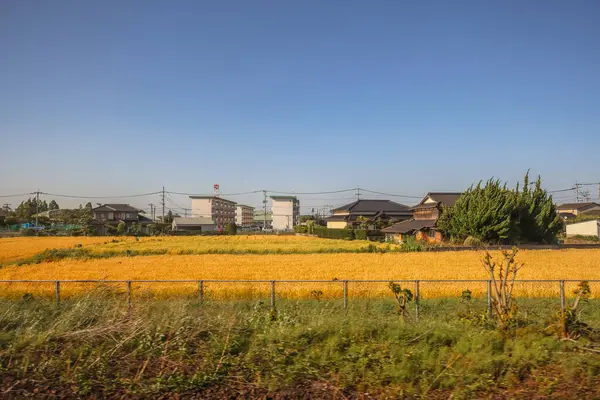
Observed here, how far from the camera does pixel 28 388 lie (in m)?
4.16

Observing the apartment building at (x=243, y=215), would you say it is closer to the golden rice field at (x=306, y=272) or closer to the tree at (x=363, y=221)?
the tree at (x=363, y=221)

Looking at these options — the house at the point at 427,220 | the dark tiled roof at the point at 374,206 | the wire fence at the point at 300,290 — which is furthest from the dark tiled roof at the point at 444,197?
the wire fence at the point at 300,290

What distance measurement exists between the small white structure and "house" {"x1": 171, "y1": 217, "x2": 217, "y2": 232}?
222 feet

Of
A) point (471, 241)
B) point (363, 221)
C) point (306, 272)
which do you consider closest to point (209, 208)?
point (363, 221)

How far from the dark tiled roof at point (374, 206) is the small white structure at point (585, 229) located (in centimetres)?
2564

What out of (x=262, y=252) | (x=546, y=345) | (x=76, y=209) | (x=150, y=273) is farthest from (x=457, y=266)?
(x=76, y=209)

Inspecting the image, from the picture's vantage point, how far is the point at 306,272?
2162 centimetres

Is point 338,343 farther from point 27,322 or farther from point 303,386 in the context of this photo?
point 27,322

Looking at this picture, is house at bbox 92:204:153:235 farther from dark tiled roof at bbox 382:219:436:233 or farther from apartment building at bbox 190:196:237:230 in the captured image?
dark tiled roof at bbox 382:219:436:233

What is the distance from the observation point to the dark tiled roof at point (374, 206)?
74.2m

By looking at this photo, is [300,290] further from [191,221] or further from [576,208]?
[576,208]

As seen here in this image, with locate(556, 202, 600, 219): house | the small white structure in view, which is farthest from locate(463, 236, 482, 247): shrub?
locate(556, 202, 600, 219): house

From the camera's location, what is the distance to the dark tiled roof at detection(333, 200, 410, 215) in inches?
2921

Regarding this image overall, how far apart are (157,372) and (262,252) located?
29.5 m
